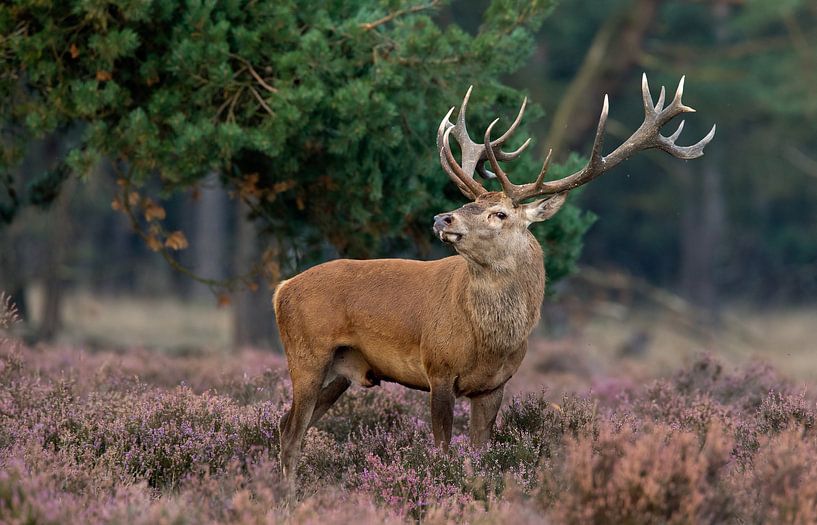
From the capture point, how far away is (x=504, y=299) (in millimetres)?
6633

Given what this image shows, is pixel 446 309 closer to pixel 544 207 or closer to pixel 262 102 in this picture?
→ pixel 544 207

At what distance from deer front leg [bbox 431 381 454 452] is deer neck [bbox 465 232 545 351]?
1.21 feet

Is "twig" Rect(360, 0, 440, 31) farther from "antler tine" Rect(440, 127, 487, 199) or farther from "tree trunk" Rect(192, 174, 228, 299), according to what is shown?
"tree trunk" Rect(192, 174, 228, 299)

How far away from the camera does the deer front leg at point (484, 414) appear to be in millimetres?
6836

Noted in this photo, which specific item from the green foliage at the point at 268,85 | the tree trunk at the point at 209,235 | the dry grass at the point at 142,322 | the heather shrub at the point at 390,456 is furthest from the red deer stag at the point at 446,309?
the tree trunk at the point at 209,235

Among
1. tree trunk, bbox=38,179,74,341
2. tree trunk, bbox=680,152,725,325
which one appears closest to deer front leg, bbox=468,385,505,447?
tree trunk, bbox=38,179,74,341

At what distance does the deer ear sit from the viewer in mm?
6867

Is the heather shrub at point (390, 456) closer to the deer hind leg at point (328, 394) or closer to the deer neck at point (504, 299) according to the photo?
the deer hind leg at point (328, 394)

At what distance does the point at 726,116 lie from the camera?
2592 centimetres

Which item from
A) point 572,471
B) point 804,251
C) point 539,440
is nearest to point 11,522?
point 572,471

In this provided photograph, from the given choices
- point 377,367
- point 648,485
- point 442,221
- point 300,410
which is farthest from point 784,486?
point 300,410

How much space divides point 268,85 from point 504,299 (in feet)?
10.8

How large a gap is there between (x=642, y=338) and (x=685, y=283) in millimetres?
9302

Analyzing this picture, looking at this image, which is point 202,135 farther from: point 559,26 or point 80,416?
point 559,26
